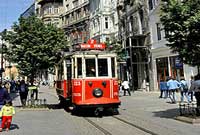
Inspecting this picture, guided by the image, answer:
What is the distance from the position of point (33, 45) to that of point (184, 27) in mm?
11082

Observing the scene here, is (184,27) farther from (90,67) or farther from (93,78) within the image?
(90,67)

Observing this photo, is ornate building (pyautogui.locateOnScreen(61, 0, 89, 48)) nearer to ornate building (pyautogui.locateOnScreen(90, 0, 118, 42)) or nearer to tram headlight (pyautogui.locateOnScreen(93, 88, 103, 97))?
ornate building (pyautogui.locateOnScreen(90, 0, 118, 42))

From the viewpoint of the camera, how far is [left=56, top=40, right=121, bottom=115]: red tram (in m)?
17.1

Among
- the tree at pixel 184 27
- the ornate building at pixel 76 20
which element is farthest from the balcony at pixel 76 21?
the tree at pixel 184 27

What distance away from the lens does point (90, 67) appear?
698 inches

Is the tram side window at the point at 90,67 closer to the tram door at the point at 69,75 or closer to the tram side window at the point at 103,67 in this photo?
the tram side window at the point at 103,67

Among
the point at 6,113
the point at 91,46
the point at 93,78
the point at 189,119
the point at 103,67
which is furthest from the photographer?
the point at 91,46

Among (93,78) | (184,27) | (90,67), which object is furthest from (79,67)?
(184,27)

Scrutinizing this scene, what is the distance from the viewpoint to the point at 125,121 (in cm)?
1516

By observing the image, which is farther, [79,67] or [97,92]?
[79,67]

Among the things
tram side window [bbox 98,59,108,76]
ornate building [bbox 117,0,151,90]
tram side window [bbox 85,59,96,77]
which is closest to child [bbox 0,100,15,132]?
tram side window [bbox 85,59,96,77]

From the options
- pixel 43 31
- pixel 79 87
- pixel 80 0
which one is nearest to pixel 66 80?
pixel 79 87

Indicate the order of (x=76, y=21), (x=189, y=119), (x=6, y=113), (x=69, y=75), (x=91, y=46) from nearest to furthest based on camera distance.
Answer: (x=6, y=113) → (x=189, y=119) → (x=91, y=46) → (x=69, y=75) → (x=76, y=21)

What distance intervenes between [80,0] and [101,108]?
58.6 meters
